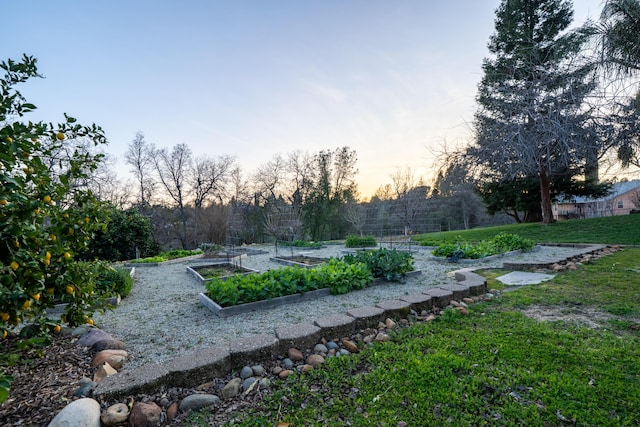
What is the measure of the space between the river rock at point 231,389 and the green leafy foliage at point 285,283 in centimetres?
184

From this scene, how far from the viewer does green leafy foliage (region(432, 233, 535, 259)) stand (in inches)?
279

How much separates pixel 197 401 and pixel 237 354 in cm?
45

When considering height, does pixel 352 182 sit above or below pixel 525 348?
above

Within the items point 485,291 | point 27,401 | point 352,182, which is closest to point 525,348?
point 485,291

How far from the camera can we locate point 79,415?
1577 millimetres

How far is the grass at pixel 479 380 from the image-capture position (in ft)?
5.28

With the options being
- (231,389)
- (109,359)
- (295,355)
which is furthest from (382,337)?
(109,359)

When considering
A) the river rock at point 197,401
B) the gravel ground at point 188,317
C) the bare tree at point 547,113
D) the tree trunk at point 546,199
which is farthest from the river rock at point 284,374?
the tree trunk at point 546,199

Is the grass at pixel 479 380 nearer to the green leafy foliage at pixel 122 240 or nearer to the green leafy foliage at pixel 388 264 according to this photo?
the green leafy foliage at pixel 388 264

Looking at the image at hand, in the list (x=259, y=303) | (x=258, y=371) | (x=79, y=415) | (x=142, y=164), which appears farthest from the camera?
(x=142, y=164)

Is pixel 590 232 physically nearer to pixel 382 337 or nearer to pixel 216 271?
pixel 382 337

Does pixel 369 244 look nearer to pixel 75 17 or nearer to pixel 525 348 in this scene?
pixel 525 348

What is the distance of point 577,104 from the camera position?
266 centimetres

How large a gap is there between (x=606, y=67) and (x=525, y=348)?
281cm
